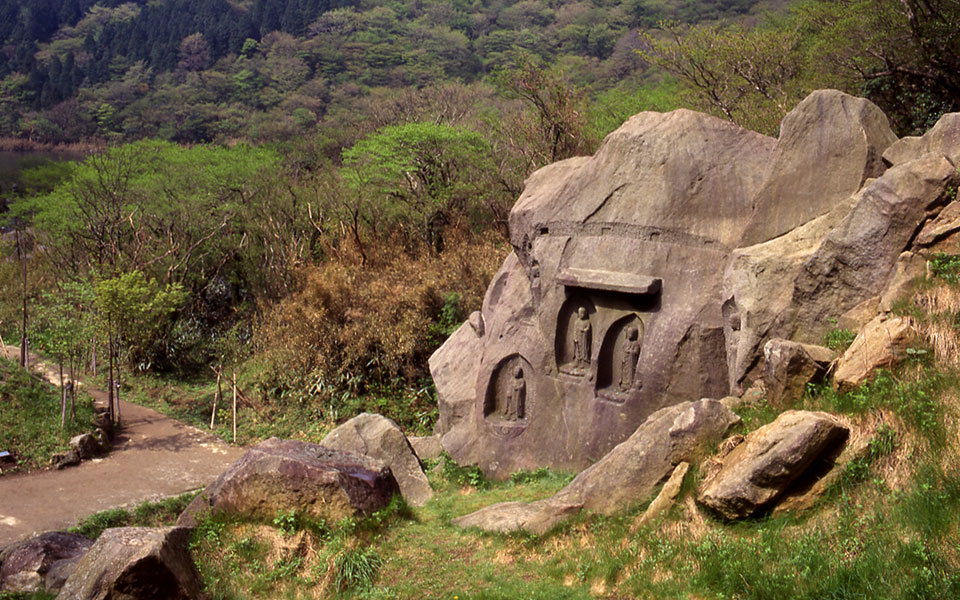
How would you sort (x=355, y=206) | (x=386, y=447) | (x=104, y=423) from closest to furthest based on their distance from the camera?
1. (x=386, y=447)
2. (x=104, y=423)
3. (x=355, y=206)

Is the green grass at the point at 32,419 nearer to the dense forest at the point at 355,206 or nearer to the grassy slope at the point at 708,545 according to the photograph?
the dense forest at the point at 355,206

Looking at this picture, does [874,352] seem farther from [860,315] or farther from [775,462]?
[775,462]

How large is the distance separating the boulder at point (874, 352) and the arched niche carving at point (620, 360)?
4.64m

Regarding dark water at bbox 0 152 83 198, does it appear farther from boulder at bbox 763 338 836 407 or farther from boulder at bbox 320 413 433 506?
boulder at bbox 763 338 836 407

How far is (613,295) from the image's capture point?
41.2 ft

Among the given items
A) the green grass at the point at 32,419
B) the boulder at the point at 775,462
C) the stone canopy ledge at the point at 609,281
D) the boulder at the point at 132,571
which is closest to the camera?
the boulder at the point at 775,462

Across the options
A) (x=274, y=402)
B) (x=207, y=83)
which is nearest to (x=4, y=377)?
(x=274, y=402)

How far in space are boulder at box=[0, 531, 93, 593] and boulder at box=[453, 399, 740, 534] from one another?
5.33 metres

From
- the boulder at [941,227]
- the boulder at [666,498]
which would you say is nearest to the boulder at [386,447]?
the boulder at [666,498]

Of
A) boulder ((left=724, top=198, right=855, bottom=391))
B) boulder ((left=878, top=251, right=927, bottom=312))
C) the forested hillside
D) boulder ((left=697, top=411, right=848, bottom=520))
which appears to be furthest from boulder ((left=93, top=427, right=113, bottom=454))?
the forested hillside

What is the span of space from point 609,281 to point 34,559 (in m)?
8.48

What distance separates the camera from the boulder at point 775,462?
655 cm

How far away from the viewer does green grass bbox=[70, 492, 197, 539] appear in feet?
42.1

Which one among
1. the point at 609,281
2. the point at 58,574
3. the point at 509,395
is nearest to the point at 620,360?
the point at 609,281
